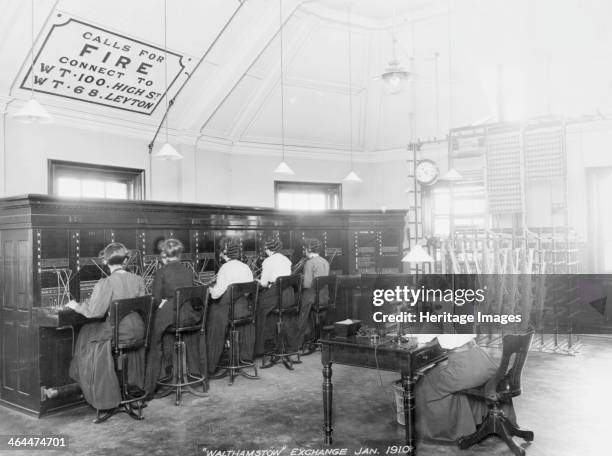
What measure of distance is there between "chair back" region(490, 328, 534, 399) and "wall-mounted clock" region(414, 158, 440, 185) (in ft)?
19.6

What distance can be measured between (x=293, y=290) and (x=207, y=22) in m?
4.12

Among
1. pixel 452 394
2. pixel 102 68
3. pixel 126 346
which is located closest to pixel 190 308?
pixel 126 346

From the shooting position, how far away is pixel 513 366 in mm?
3857

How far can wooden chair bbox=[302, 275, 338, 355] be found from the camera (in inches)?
261

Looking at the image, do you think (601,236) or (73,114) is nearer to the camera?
(73,114)

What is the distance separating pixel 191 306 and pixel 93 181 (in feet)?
11.6

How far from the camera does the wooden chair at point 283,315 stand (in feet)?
20.6

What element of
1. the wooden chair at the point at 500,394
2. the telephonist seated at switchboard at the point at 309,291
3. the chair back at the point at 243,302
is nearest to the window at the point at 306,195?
the telephonist seated at switchboard at the point at 309,291

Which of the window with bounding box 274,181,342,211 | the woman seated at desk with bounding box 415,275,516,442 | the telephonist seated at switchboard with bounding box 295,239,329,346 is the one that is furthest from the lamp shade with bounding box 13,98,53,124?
the window with bounding box 274,181,342,211

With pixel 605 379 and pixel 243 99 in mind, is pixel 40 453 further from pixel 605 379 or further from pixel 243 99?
pixel 243 99

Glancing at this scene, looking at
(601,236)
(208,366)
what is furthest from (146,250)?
(601,236)

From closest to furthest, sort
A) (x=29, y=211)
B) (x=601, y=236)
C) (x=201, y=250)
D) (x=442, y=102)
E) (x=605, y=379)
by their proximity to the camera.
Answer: (x=29, y=211) < (x=605, y=379) < (x=201, y=250) < (x=601, y=236) < (x=442, y=102)

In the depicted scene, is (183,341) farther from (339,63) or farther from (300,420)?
(339,63)

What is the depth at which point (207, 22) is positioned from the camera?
296 inches
